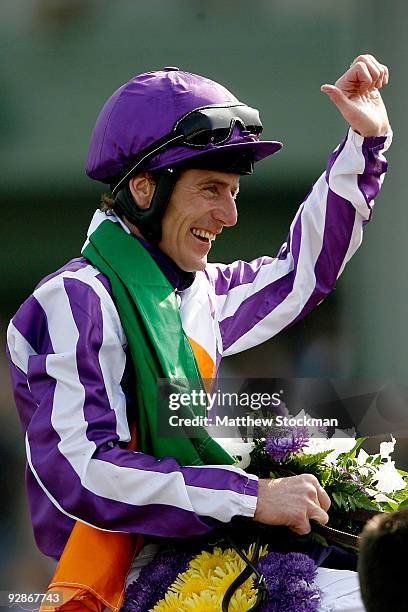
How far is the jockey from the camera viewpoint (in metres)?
2.81

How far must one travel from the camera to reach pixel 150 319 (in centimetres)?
304

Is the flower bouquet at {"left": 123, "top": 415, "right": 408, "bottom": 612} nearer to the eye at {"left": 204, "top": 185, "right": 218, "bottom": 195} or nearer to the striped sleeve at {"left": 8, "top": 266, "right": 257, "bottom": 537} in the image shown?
the striped sleeve at {"left": 8, "top": 266, "right": 257, "bottom": 537}

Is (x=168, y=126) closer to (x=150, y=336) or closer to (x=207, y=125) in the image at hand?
(x=207, y=125)

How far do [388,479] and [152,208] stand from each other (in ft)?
3.36

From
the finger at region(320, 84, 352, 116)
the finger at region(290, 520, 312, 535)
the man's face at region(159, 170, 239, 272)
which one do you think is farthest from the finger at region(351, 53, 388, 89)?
the finger at region(290, 520, 312, 535)

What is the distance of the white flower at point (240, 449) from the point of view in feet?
10.00

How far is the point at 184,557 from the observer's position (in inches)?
115

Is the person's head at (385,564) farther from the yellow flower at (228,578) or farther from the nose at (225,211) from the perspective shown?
the nose at (225,211)

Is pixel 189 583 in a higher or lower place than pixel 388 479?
lower

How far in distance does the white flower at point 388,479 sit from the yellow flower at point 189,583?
57 centimetres

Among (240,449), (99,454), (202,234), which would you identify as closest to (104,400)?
(99,454)

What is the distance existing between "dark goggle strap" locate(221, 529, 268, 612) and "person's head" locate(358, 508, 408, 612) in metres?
0.72

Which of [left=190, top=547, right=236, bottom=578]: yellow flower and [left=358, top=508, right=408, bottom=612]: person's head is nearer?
[left=358, top=508, right=408, bottom=612]: person's head

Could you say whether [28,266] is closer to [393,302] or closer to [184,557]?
[393,302]
